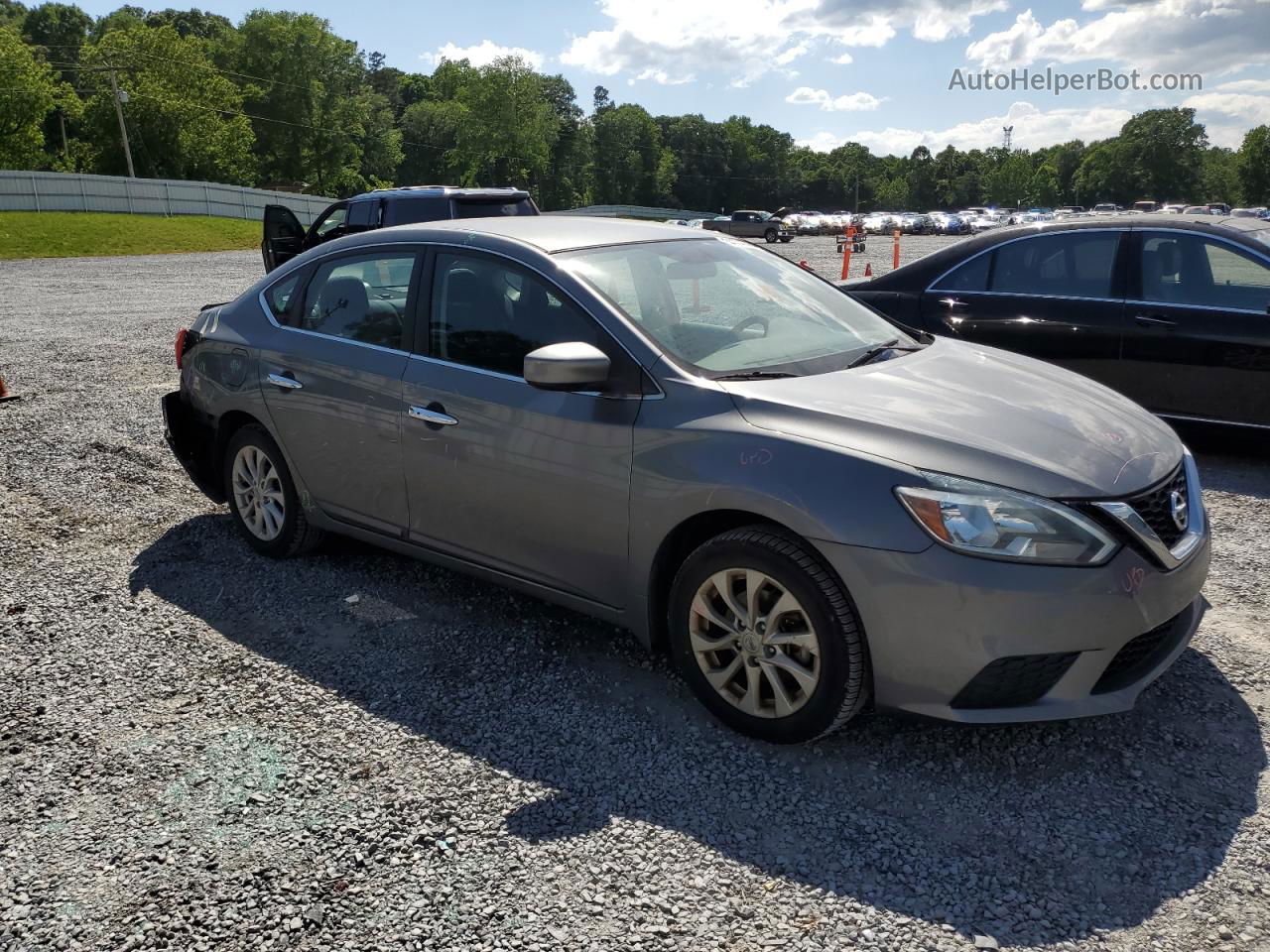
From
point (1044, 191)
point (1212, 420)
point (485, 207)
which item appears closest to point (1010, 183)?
point (1044, 191)

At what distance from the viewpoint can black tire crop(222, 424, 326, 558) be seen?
5145mm

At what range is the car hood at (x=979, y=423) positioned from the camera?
10.5 feet

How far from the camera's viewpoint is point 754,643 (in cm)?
342

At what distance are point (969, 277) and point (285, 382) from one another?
4.74 metres

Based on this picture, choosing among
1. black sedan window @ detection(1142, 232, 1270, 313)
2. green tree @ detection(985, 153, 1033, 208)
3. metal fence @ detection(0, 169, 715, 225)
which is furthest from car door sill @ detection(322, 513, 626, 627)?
green tree @ detection(985, 153, 1033, 208)

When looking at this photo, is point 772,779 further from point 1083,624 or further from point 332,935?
point 332,935

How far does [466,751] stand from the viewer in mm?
3537

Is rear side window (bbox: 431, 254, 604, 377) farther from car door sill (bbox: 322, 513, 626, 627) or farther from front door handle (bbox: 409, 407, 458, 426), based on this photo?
car door sill (bbox: 322, 513, 626, 627)

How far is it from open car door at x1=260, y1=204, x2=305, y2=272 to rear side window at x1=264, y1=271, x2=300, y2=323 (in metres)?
11.4

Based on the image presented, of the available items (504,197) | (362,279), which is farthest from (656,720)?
(504,197)

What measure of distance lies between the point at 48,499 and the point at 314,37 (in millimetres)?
94823

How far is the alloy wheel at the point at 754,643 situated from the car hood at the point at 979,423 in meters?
0.52

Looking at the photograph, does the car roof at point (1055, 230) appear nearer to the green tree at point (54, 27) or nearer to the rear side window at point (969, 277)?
the rear side window at point (969, 277)

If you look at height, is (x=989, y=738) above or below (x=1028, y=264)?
below
